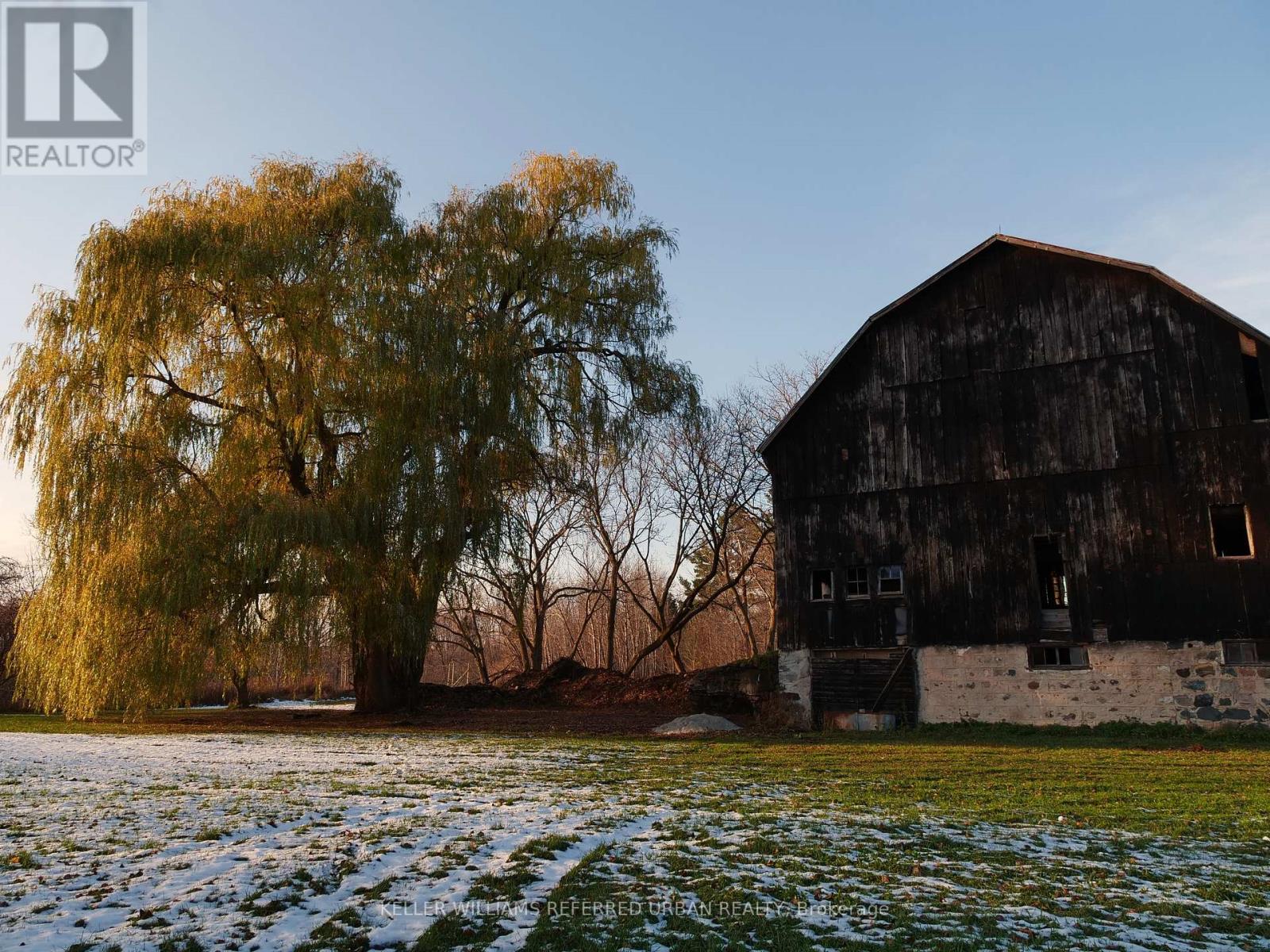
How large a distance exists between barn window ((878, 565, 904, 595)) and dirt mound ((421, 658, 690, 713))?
6969 mm

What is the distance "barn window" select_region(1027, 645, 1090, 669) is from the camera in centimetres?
1794

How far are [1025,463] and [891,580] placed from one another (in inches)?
148

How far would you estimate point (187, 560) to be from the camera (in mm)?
16984

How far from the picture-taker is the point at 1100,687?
1755 centimetres

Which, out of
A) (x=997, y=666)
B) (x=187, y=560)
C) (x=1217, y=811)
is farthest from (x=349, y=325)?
(x=1217, y=811)

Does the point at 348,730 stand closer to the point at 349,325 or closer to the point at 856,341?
the point at 349,325

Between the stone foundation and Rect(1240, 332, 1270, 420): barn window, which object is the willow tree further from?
Rect(1240, 332, 1270, 420): barn window

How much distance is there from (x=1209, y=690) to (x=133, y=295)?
74.0 ft

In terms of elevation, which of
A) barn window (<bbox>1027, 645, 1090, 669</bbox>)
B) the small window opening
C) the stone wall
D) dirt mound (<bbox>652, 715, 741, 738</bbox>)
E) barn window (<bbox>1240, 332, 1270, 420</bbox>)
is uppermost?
barn window (<bbox>1240, 332, 1270, 420</bbox>)

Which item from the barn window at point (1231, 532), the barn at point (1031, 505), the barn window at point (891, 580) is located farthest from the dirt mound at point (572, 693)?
the barn window at point (1231, 532)

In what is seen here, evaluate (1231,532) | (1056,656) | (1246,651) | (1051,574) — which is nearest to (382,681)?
(1056,656)

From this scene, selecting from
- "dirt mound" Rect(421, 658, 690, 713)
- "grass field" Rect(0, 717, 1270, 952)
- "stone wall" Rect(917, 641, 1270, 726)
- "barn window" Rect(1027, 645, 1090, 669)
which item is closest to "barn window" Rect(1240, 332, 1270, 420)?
"stone wall" Rect(917, 641, 1270, 726)

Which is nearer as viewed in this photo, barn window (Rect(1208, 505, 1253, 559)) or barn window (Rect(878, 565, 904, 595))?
barn window (Rect(1208, 505, 1253, 559))

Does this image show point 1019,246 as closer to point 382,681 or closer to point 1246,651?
point 1246,651
